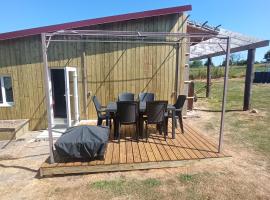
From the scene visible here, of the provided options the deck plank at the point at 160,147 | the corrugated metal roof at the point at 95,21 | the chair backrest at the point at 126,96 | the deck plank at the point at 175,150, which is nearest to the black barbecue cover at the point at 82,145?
the deck plank at the point at 160,147

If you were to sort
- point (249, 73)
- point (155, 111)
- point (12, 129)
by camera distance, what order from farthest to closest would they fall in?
point (249, 73), point (12, 129), point (155, 111)

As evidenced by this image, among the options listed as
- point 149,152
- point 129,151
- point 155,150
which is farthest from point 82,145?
point 155,150

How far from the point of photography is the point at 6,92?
6.42m

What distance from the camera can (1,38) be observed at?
5871 mm

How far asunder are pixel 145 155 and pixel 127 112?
1052 millimetres

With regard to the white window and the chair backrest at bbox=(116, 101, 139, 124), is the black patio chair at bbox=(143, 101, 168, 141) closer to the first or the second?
the chair backrest at bbox=(116, 101, 139, 124)

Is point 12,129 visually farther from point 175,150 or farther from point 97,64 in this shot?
point 175,150

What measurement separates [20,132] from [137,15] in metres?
5.18

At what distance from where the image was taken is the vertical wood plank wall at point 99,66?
620cm

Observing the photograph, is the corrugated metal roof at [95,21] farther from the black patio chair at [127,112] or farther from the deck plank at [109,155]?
the deck plank at [109,155]

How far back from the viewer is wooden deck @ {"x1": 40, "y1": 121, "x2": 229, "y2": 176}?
354 centimetres

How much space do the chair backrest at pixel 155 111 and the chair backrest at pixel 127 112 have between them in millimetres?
282

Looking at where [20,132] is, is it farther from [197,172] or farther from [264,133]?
[264,133]

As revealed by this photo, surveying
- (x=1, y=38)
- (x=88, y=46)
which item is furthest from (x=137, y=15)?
(x=1, y=38)
